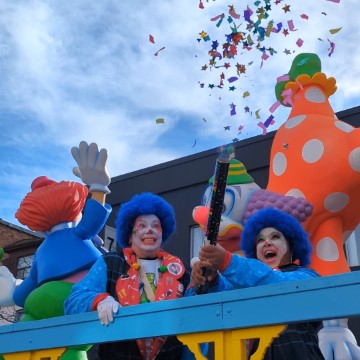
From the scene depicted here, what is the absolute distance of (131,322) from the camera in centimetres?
181

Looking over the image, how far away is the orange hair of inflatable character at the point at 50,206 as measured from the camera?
379 cm

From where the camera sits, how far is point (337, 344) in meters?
3.21

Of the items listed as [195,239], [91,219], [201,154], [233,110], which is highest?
[201,154]

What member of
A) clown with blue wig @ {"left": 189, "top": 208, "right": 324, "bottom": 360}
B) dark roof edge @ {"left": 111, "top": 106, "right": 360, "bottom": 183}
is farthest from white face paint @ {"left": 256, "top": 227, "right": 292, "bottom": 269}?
dark roof edge @ {"left": 111, "top": 106, "right": 360, "bottom": 183}

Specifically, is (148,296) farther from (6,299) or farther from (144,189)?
(144,189)

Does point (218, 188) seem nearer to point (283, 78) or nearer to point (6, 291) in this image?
point (6, 291)

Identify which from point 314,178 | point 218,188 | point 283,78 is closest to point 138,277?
point 218,188

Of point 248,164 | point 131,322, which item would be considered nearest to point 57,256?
point 131,322

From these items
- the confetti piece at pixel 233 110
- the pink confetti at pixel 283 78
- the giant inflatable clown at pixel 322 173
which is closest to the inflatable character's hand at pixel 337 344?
the giant inflatable clown at pixel 322 173

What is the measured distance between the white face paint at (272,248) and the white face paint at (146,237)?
1.60ft

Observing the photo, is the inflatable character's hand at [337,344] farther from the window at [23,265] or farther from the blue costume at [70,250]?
the window at [23,265]

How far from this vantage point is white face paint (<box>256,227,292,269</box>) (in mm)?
2389

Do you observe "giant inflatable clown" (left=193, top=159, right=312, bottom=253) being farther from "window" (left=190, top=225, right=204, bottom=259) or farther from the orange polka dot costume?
"window" (left=190, top=225, right=204, bottom=259)

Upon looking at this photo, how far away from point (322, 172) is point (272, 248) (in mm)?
1527
